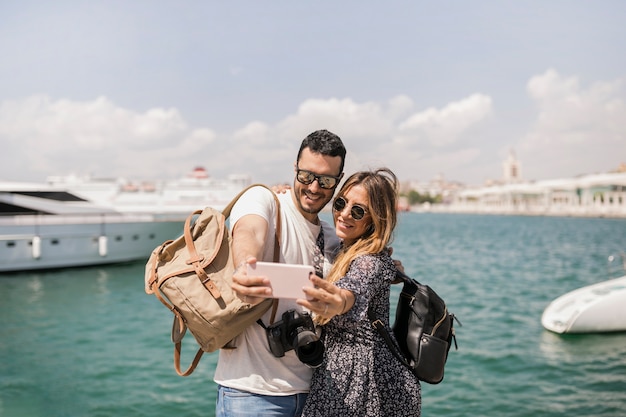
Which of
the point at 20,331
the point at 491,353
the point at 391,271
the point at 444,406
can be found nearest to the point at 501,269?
the point at 491,353

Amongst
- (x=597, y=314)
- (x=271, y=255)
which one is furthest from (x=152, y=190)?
(x=271, y=255)

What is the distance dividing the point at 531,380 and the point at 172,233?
21.2 m

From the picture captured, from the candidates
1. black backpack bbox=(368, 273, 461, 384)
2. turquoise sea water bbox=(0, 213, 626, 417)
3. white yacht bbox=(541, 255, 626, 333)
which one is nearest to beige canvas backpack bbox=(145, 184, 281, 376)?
black backpack bbox=(368, 273, 461, 384)

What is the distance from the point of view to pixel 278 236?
90.6 inches

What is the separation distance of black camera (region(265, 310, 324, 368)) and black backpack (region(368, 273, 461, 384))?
14.8 inches

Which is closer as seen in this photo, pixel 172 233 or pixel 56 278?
pixel 56 278

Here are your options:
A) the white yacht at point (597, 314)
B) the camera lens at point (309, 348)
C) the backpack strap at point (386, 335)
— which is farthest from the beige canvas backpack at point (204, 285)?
the white yacht at point (597, 314)

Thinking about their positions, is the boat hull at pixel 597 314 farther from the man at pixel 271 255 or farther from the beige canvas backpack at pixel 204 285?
the beige canvas backpack at pixel 204 285

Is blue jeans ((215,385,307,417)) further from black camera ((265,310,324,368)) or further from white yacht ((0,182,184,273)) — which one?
white yacht ((0,182,184,273))

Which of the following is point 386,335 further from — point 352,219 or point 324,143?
point 324,143

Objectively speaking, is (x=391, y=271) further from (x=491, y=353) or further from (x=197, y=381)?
(x=491, y=353)

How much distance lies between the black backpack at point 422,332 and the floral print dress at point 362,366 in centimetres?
12

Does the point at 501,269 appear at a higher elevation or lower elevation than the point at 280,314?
lower

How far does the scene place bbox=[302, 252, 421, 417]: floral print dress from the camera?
2.17 m
